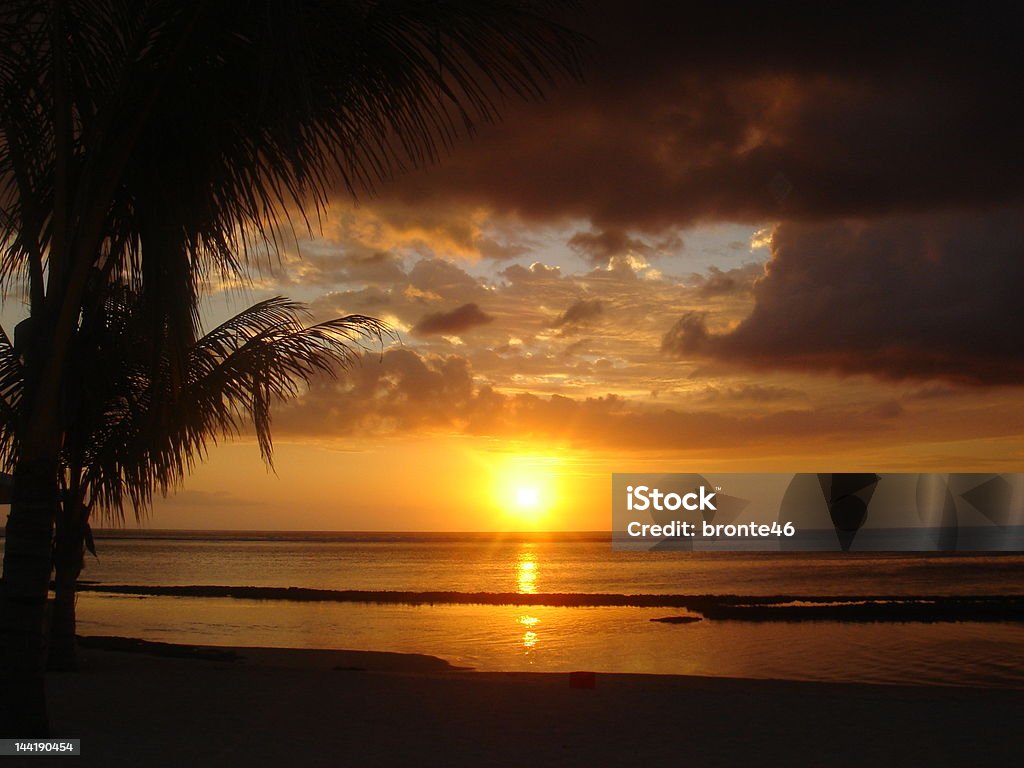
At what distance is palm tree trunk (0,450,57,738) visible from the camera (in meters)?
5.35

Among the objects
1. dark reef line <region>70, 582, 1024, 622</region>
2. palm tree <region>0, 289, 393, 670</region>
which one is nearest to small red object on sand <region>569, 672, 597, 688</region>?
palm tree <region>0, 289, 393, 670</region>

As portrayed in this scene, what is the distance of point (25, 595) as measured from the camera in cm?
534

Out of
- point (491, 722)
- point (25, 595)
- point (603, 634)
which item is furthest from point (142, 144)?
point (603, 634)

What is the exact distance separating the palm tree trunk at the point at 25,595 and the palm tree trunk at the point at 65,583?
19.8 ft

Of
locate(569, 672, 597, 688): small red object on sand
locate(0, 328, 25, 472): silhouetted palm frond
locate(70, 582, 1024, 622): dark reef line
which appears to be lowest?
locate(70, 582, 1024, 622): dark reef line

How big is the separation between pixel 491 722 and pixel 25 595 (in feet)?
14.1

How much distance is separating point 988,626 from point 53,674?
2666cm

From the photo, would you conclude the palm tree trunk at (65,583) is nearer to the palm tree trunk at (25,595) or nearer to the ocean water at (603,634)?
the palm tree trunk at (25,595)

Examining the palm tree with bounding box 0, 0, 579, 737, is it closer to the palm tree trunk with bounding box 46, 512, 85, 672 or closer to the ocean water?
the palm tree trunk with bounding box 46, 512, 85, 672

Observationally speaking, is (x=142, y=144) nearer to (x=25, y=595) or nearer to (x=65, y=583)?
(x=25, y=595)

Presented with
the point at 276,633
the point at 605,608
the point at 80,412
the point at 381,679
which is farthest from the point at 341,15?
the point at 605,608

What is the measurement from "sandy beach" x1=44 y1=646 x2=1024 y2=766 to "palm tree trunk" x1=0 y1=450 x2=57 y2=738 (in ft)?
1.79

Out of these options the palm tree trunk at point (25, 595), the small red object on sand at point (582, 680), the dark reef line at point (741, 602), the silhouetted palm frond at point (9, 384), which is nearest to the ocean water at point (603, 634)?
the dark reef line at point (741, 602)

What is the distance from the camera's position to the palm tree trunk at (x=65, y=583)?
11.0m
